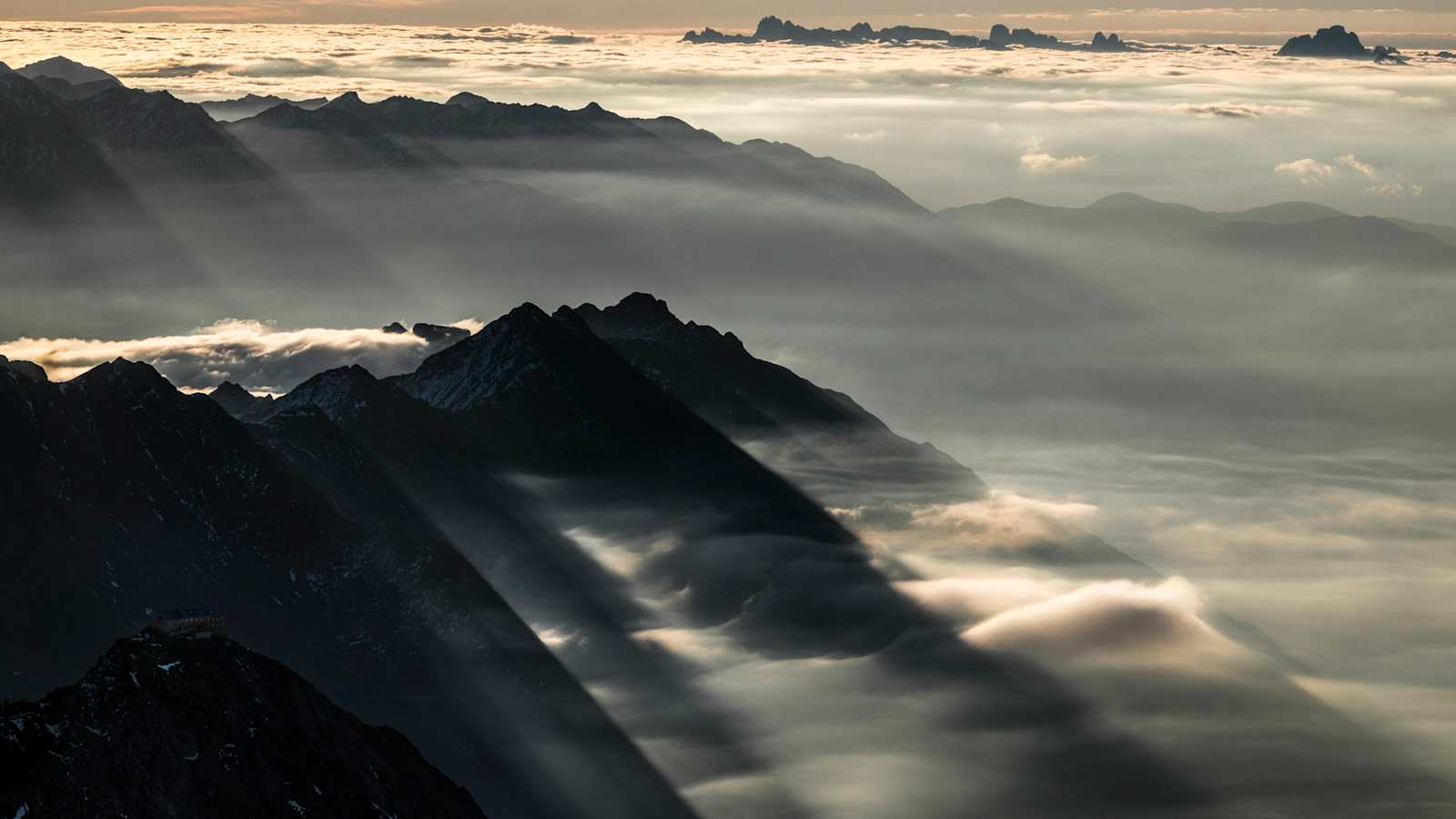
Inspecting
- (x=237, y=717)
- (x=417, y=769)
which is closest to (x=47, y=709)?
(x=237, y=717)

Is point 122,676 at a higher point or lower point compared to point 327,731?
higher

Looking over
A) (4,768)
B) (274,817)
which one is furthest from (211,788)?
(4,768)

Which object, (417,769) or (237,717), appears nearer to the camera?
(237,717)

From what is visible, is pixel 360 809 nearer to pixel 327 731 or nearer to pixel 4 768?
pixel 327 731

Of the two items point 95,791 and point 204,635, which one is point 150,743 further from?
point 204,635

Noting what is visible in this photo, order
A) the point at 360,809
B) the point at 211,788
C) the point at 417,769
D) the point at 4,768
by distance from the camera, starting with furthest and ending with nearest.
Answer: the point at 417,769 < the point at 360,809 < the point at 211,788 < the point at 4,768

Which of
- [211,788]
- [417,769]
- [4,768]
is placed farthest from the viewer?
[417,769]
